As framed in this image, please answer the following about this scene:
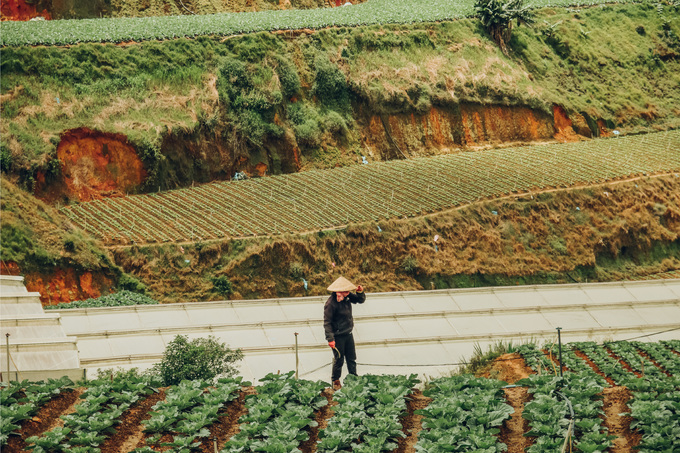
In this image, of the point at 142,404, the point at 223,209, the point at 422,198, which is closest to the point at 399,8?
the point at 422,198

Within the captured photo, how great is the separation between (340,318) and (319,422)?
8.43 feet

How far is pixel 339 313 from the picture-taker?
14.6m

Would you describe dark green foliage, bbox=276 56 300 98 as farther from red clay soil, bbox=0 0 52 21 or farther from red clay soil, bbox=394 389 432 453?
red clay soil, bbox=394 389 432 453

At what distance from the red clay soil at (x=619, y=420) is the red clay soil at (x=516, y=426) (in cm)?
100

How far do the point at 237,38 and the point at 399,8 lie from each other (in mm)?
11821

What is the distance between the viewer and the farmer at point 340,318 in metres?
14.5

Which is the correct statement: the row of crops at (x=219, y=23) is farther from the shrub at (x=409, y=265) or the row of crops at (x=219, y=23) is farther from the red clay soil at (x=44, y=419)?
the red clay soil at (x=44, y=419)

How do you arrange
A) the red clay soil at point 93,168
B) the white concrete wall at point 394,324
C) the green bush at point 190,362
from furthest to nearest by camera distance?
the red clay soil at point 93,168 → the white concrete wall at point 394,324 → the green bush at point 190,362

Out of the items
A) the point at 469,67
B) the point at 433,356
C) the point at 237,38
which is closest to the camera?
the point at 433,356

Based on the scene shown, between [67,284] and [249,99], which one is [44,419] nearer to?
[67,284]

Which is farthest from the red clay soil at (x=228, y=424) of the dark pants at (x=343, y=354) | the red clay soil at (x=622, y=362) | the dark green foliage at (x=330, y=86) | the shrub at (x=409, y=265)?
the dark green foliage at (x=330, y=86)

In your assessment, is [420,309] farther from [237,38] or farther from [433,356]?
[237,38]

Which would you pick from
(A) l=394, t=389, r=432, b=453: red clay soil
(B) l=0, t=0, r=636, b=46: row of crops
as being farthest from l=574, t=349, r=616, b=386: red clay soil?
(B) l=0, t=0, r=636, b=46: row of crops

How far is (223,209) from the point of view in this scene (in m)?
31.7
